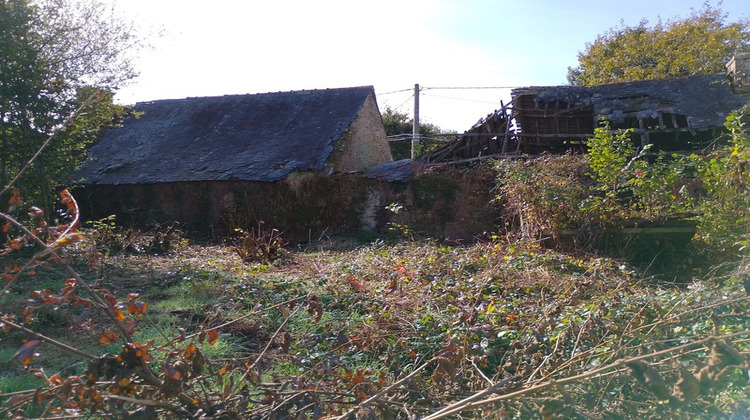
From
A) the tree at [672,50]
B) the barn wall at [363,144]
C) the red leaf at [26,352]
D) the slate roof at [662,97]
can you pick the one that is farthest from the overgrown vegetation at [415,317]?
the tree at [672,50]

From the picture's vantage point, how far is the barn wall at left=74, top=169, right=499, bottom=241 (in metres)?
16.7

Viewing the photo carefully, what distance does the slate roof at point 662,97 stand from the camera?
1702 centimetres

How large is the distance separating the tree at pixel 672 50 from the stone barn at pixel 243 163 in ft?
51.8

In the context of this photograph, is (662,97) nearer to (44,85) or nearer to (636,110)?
(636,110)

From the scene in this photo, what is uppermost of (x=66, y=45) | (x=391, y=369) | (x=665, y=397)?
(x=66, y=45)

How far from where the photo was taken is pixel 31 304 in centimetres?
376

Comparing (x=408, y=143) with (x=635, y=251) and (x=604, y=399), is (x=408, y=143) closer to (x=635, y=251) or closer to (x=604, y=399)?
(x=635, y=251)

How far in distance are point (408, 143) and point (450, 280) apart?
91.8 feet

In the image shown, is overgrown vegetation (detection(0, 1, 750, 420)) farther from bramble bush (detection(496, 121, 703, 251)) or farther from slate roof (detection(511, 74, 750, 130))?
slate roof (detection(511, 74, 750, 130))

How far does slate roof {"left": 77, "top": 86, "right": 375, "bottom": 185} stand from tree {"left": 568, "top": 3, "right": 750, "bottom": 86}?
54.6 ft

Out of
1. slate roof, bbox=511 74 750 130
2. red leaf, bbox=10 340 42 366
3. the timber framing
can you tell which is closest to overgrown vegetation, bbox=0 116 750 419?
red leaf, bbox=10 340 42 366

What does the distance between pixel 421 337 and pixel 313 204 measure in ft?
42.3

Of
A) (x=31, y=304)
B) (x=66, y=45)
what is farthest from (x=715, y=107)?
(x=31, y=304)

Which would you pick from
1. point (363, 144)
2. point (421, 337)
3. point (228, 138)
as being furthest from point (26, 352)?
point (228, 138)
